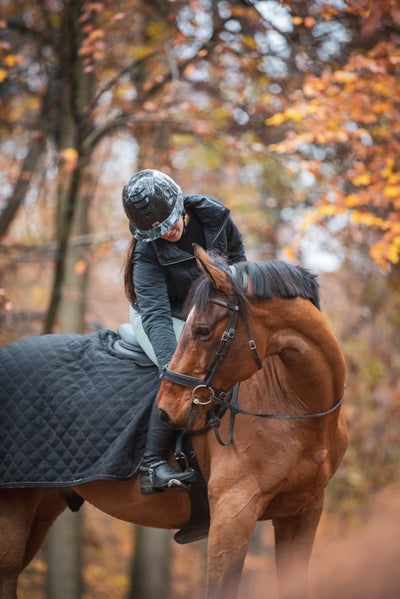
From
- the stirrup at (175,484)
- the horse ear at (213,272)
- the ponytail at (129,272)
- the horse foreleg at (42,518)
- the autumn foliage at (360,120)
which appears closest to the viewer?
the horse ear at (213,272)

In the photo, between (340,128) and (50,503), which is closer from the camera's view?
(50,503)

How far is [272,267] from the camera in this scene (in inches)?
132

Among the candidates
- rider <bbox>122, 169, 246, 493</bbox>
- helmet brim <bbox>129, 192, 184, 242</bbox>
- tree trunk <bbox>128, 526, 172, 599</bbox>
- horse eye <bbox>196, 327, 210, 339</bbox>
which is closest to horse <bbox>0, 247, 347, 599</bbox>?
horse eye <bbox>196, 327, 210, 339</bbox>

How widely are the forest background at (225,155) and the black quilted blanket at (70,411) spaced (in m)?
1.73

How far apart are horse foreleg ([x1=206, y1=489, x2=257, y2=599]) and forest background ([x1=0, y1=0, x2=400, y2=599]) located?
33.1 inches

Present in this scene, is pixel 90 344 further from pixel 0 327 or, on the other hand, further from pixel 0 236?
pixel 0 236

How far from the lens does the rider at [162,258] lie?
3674mm

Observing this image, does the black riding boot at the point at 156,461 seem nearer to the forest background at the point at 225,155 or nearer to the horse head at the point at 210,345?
the horse head at the point at 210,345

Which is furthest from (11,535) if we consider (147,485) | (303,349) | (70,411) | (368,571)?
(303,349)

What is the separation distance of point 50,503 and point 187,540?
1.31 metres

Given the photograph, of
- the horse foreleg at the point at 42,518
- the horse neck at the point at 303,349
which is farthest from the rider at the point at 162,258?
the horse foreleg at the point at 42,518

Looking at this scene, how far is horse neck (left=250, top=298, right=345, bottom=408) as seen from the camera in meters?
3.33

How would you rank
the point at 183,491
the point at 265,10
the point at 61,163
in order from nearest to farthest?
the point at 183,491, the point at 265,10, the point at 61,163

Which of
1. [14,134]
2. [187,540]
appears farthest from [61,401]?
[14,134]
